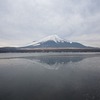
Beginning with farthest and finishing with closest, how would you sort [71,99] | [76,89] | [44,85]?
1. [44,85]
2. [76,89]
3. [71,99]

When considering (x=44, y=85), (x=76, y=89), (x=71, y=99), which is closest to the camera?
(x=71, y=99)

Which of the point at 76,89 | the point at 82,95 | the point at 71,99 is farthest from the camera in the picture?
the point at 76,89

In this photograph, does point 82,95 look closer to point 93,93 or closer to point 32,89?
point 93,93

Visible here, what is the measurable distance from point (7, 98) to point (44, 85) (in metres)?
4.18

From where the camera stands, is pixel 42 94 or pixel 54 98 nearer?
pixel 54 98


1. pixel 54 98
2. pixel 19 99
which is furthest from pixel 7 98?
pixel 54 98

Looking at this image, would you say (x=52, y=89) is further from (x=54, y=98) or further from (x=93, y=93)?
(x=93, y=93)

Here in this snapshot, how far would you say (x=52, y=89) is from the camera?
14.1 meters

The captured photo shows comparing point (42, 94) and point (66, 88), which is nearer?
point (42, 94)

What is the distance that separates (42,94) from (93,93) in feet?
12.2

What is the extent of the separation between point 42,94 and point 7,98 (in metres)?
2.50

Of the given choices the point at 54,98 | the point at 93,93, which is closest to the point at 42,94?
the point at 54,98

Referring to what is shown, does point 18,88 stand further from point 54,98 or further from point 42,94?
point 54,98

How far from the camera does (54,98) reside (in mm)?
11805
